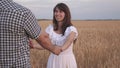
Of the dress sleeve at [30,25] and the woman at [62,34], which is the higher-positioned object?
the dress sleeve at [30,25]

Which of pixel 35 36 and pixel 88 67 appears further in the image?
pixel 88 67

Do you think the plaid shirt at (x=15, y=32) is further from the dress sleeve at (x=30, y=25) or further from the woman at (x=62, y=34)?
the woman at (x=62, y=34)

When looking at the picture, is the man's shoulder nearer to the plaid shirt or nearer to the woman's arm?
the plaid shirt

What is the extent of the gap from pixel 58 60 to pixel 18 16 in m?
1.38

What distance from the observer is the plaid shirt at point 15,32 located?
229 cm

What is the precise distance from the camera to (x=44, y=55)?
738 cm

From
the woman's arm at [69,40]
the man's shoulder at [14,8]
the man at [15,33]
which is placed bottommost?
the woman's arm at [69,40]

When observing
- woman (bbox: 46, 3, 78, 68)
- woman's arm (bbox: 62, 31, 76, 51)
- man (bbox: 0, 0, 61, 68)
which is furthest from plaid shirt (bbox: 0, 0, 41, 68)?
woman (bbox: 46, 3, 78, 68)

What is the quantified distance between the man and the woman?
1084 mm

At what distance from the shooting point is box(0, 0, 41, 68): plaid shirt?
229 centimetres

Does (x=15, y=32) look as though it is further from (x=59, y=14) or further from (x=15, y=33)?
(x=59, y=14)

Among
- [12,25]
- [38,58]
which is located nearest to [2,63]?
[12,25]

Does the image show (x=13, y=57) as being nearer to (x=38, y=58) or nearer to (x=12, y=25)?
(x=12, y=25)

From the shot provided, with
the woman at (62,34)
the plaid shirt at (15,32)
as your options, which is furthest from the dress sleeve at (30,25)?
the woman at (62,34)
